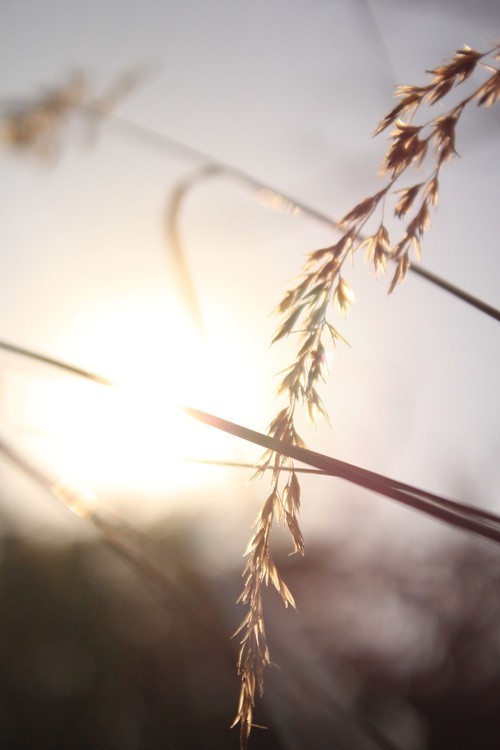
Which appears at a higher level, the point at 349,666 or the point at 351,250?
the point at 351,250

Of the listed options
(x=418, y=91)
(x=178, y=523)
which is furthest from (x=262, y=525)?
(x=178, y=523)

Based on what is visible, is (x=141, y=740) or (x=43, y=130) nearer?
(x=43, y=130)

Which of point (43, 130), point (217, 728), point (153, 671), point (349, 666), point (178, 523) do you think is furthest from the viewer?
point (178, 523)

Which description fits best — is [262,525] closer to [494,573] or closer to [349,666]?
[494,573]

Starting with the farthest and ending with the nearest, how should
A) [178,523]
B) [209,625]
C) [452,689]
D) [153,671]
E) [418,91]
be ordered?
[178,523]
[153,671]
[452,689]
[418,91]
[209,625]

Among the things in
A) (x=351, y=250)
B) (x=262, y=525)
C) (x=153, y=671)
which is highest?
(x=351, y=250)

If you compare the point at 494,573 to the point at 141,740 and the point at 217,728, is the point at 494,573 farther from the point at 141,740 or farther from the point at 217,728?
the point at 141,740

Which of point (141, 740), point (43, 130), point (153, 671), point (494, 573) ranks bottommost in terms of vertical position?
point (141, 740)

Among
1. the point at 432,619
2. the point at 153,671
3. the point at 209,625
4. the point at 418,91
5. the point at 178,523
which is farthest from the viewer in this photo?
the point at 178,523

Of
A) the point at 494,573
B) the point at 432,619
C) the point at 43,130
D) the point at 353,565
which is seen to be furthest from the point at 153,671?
the point at 43,130
